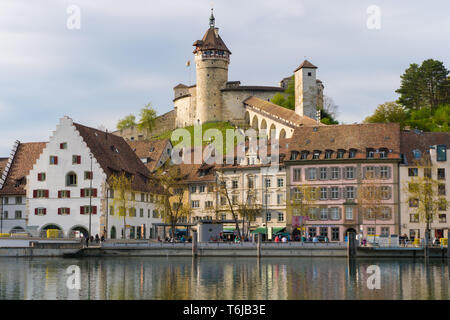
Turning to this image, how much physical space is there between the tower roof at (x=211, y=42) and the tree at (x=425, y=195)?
8546 cm

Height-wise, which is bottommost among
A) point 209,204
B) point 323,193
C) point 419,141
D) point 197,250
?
point 197,250

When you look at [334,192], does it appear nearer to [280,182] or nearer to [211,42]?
[280,182]

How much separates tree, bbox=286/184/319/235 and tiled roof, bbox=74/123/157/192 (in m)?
19.5

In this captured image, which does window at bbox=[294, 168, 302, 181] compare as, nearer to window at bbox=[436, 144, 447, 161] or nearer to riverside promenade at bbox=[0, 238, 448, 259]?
window at bbox=[436, 144, 447, 161]

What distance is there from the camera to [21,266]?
62812 millimetres

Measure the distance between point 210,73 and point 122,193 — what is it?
80.9 meters

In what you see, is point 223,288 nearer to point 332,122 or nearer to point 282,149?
point 282,149

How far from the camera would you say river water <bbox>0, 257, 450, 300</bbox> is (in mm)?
43031

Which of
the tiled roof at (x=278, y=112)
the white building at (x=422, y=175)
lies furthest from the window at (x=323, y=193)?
the tiled roof at (x=278, y=112)

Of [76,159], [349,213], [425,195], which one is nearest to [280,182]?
[349,213]

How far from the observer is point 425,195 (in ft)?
257
